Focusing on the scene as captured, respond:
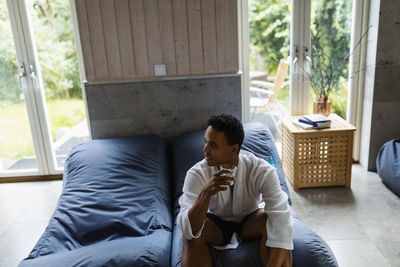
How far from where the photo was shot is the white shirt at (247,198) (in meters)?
1.63

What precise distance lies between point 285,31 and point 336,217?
5.46 feet

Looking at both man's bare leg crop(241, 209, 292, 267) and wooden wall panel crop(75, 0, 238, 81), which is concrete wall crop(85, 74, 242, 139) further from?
man's bare leg crop(241, 209, 292, 267)

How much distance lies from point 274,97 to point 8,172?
2.65 metres

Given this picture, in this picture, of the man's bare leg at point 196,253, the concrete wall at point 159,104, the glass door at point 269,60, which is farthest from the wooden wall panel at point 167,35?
the man's bare leg at point 196,253

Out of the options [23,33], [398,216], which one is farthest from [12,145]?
→ [398,216]

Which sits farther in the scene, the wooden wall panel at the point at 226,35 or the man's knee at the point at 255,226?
the wooden wall panel at the point at 226,35

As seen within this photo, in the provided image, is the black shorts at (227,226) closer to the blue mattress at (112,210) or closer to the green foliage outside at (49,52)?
the blue mattress at (112,210)

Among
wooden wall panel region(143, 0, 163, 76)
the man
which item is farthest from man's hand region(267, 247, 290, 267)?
wooden wall panel region(143, 0, 163, 76)

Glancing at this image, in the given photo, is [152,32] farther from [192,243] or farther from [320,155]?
[192,243]

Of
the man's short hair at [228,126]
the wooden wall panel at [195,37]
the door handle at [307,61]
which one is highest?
the wooden wall panel at [195,37]

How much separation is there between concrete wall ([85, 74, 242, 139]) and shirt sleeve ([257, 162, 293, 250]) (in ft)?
4.24

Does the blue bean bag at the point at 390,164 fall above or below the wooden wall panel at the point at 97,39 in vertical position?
below

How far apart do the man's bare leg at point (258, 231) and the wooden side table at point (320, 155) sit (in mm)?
1281

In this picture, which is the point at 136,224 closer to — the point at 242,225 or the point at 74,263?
the point at 74,263
